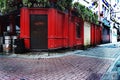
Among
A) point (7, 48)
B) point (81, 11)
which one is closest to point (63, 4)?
point (81, 11)

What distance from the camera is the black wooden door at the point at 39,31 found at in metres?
14.3

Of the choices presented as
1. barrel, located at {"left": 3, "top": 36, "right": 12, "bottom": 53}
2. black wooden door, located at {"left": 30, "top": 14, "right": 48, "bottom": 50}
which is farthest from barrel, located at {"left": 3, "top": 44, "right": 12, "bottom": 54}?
black wooden door, located at {"left": 30, "top": 14, "right": 48, "bottom": 50}

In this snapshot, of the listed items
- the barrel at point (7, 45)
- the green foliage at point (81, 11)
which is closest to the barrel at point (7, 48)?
the barrel at point (7, 45)

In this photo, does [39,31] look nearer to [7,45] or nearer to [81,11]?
[7,45]

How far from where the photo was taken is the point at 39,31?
14.4m

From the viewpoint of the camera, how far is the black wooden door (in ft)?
46.9

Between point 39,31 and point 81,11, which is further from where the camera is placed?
point 81,11

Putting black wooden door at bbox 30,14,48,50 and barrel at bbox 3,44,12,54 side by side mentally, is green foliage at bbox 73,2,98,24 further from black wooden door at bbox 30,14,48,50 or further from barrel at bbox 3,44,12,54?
barrel at bbox 3,44,12,54

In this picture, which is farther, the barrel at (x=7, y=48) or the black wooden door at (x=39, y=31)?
the black wooden door at (x=39, y=31)

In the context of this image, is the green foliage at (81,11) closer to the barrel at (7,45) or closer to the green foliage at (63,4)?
the green foliage at (63,4)

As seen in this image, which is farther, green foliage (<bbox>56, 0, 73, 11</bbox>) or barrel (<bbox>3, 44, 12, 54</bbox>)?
green foliage (<bbox>56, 0, 73, 11</bbox>)

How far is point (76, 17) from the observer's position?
61.4 feet

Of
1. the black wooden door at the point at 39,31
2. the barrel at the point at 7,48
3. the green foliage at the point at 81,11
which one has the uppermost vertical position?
the green foliage at the point at 81,11

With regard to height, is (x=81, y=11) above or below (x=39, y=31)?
above
